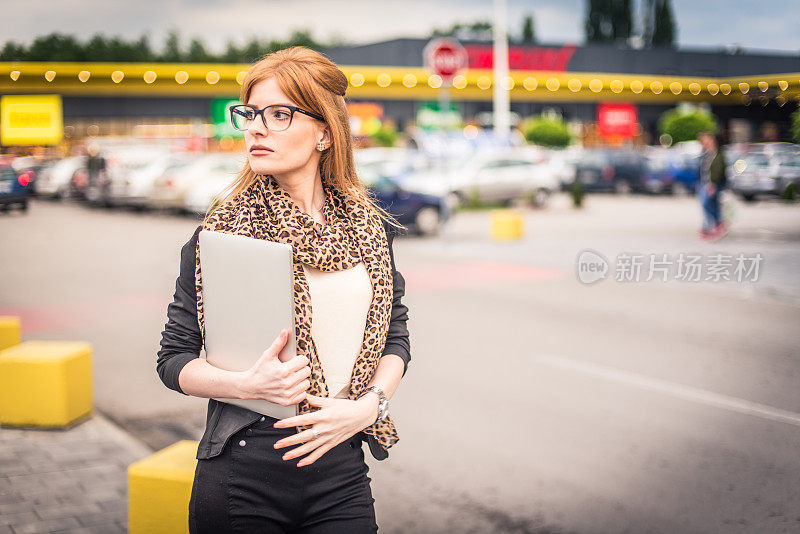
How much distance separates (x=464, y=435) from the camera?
18.6ft

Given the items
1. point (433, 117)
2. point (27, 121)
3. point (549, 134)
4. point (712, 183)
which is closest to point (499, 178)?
point (712, 183)

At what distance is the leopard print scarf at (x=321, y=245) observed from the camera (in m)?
2.01

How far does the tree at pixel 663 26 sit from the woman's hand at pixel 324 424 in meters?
60.3

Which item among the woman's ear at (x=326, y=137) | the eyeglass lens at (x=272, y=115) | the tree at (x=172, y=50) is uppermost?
the tree at (x=172, y=50)

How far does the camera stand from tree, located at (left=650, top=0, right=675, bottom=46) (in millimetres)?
58088

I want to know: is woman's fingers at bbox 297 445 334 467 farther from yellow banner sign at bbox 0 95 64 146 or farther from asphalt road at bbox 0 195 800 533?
yellow banner sign at bbox 0 95 64 146

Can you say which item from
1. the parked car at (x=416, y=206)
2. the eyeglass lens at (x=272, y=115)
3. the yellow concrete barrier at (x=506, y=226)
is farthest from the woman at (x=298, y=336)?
the parked car at (x=416, y=206)

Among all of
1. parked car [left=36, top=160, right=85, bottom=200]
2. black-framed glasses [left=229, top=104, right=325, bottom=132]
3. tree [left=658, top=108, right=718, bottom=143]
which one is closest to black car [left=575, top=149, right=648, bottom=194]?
tree [left=658, top=108, right=718, bottom=143]

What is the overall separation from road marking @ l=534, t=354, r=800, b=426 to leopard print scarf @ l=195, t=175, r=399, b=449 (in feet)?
15.6

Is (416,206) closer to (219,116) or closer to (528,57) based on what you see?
(219,116)

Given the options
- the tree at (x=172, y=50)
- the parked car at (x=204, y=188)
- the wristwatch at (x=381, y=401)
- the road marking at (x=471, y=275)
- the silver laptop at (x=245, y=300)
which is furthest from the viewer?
the tree at (x=172, y=50)

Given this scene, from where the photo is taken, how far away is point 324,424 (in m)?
2.00

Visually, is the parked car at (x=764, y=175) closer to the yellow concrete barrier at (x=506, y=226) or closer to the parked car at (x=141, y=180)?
the yellow concrete barrier at (x=506, y=226)

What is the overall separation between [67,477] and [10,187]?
25.0ft
